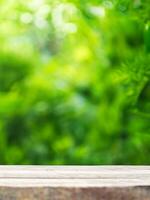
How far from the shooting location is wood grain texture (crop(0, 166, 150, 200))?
32.4 inches

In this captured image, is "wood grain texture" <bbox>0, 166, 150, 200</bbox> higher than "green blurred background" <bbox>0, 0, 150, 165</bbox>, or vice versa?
"wood grain texture" <bbox>0, 166, 150, 200</bbox>

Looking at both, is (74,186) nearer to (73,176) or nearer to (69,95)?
(73,176)

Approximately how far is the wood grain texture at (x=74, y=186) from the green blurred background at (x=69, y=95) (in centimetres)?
86

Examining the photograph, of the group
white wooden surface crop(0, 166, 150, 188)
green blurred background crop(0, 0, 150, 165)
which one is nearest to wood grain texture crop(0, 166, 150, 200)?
white wooden surface crop(0, 166, 150, 188)

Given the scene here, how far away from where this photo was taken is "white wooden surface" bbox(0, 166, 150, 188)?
85cm

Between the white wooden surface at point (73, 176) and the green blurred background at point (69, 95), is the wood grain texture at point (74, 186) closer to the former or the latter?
the white wooden surface at point (73, 176)

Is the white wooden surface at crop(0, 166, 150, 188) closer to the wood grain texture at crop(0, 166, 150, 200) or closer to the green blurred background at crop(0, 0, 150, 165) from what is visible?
the wood grain texture at crop(0, 166, 150, 200)

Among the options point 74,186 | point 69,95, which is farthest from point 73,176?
point 69,95

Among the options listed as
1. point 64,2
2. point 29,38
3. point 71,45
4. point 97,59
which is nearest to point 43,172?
point 64,2

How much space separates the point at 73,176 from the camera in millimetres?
926

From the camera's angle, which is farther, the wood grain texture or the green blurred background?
the green blurred background

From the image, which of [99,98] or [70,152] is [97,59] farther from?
[70,152]

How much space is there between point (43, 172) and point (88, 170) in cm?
7

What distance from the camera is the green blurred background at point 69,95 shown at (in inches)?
83.5
